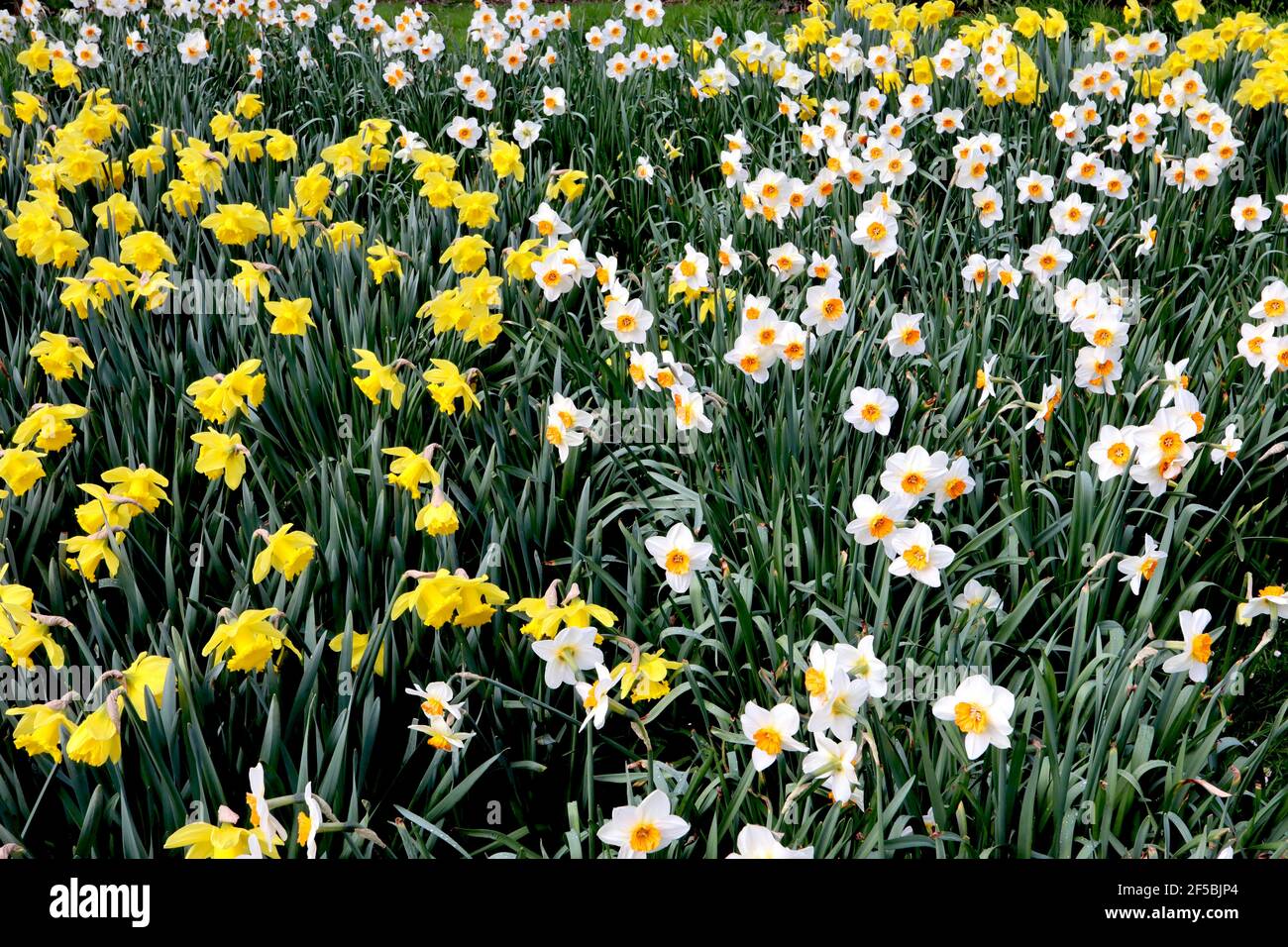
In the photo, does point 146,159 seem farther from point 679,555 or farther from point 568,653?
point 568,653

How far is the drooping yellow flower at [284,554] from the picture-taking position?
1844 mm

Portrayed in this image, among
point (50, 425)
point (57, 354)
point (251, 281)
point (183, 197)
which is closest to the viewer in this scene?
point (50, 425)

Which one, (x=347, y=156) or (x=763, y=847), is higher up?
(x=347, y=156)

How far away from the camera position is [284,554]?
73.2 inches

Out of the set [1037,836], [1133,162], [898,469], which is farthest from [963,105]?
[1037,836]

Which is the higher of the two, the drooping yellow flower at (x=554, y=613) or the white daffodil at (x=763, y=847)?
the drooping yellow flower at (x=554, y=613)

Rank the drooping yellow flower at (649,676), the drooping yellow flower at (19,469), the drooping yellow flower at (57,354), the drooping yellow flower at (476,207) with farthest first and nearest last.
Result: the drooping yellow flower at (476,207) → the drooping yellow flower at (57,354) → the drooping yellow flower at (19,469) → the drooping yellow flower at (649,676)

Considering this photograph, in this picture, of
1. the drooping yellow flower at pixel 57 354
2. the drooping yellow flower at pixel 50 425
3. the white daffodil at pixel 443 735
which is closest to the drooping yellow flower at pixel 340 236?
the drooping yellow flower at pixel 57 354

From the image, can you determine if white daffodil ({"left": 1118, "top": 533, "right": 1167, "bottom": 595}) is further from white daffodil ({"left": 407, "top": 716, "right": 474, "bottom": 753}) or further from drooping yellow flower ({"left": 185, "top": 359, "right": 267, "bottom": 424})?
drooping yellow flower ({"left": 185, "top": 359, "right": 267, "bottom": 424})

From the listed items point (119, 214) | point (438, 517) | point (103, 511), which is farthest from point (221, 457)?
point (119, 214)

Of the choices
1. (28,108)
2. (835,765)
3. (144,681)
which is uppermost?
(28,108)

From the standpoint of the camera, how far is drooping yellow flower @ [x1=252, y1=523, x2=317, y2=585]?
6.05ft

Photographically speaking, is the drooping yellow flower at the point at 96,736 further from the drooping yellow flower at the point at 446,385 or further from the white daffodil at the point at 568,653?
the drooping yellow flower at the point at 446,385

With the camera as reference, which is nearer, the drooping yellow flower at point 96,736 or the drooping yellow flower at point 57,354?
the drooping yellow flower at point 96,736
